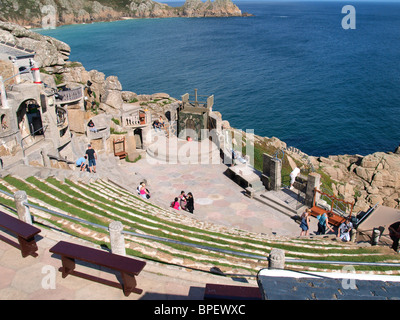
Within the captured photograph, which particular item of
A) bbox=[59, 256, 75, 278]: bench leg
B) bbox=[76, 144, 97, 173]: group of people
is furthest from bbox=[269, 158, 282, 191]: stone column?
bbox=[59, 256, 75, 278]: bench leg

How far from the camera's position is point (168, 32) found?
15088 centimetres

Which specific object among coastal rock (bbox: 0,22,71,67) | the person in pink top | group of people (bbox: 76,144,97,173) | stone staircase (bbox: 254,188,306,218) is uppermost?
coastal rock (bbox: 0,22,71,67)

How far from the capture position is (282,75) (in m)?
81.9

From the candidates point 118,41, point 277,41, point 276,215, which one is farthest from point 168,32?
point 276,215

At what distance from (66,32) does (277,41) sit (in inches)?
3360

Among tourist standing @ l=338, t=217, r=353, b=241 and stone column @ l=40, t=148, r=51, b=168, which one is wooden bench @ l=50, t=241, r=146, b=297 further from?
stone column @ l=40, t=148, r=51, b=168

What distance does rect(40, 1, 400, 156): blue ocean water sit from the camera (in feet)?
184

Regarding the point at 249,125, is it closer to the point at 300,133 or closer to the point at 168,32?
the point at 300,133

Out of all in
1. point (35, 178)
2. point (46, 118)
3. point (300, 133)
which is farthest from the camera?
point (300, 133)

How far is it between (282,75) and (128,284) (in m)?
79.2

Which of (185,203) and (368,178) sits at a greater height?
(185,203)

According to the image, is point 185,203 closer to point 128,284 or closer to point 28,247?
point 28,247

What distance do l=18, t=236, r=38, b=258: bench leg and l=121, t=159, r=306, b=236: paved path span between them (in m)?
9.91

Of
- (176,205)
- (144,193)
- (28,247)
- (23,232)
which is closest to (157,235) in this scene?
(28,247)
